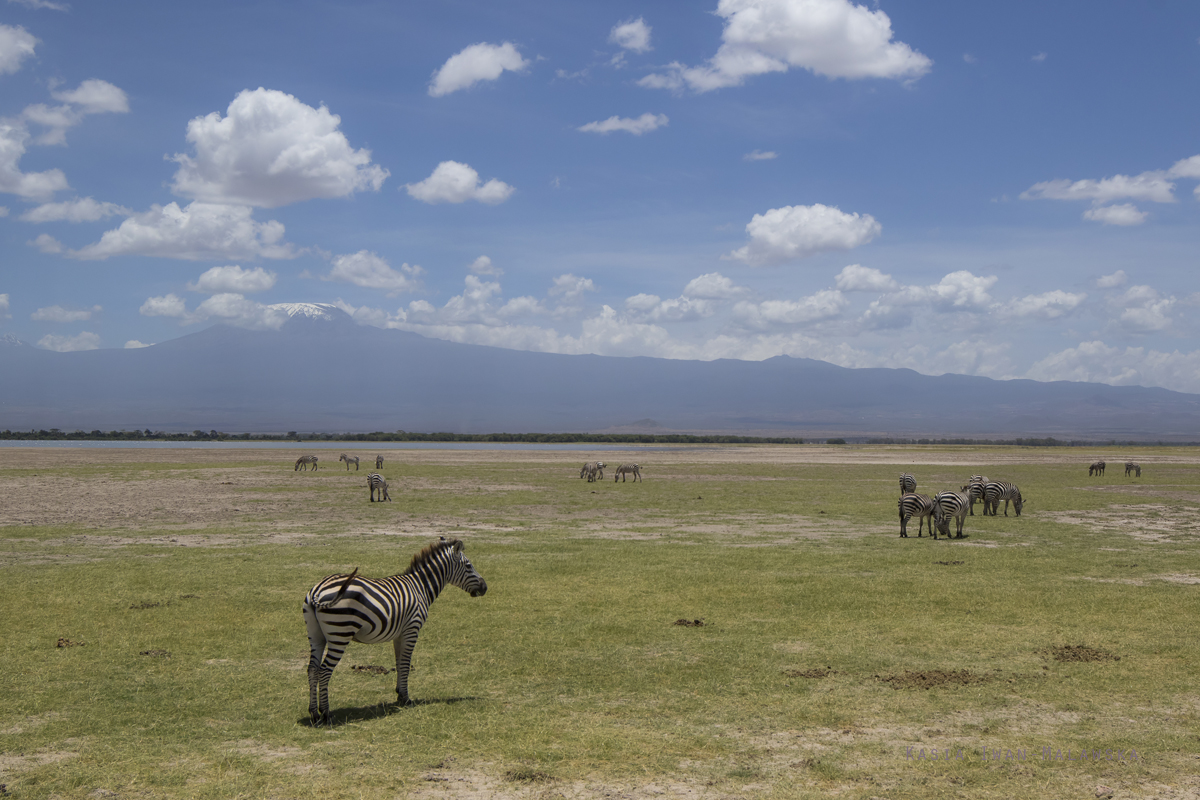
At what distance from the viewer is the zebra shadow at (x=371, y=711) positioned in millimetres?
8617

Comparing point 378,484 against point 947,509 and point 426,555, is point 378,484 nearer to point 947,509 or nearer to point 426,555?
point 947,509

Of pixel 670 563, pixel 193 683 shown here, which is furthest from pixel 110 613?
pixel 670 563

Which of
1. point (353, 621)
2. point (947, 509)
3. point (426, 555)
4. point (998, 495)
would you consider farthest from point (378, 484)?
point (353, 621)

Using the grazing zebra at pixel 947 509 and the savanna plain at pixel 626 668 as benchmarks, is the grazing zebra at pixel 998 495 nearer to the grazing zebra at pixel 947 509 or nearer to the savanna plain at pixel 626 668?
the savanna plain at pixel 626 668

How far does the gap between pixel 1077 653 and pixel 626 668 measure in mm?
6224

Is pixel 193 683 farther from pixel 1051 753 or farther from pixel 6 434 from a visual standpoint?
pixel 6 434

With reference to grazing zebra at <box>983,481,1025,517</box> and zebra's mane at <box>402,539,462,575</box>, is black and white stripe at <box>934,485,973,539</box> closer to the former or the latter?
grazing zebra at <box>983,481,1025,517</box>

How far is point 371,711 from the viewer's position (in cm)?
888

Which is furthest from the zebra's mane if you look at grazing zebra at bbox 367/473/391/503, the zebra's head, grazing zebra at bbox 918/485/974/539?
grazing zebra at bbox 367/473/391/503

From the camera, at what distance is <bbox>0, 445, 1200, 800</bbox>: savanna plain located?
23.8 feet

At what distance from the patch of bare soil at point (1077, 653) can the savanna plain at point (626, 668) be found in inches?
2.0

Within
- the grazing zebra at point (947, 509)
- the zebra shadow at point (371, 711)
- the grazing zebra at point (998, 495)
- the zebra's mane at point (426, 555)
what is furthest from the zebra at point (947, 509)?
the zebra shadow at point (371, 711)

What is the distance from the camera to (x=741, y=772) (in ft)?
23.8

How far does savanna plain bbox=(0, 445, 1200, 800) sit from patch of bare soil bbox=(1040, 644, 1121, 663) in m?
0.05
